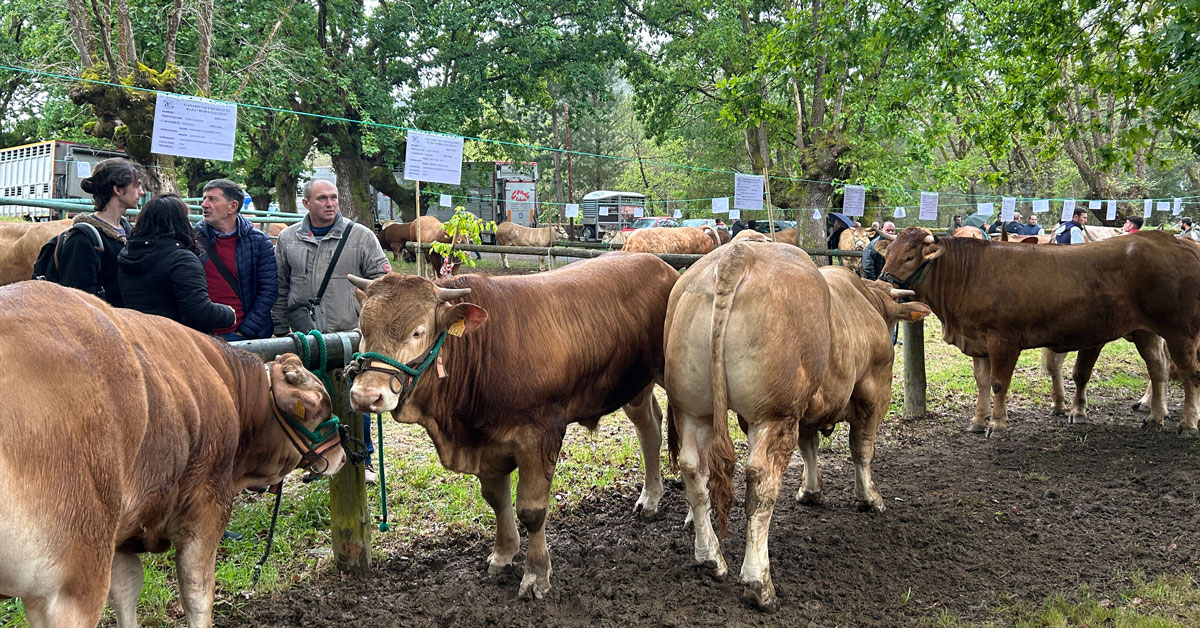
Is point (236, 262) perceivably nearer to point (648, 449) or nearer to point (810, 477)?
point (648, 449)

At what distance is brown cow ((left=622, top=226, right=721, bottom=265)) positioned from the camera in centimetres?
1692

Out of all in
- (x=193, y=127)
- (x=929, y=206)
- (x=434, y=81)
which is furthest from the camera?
(x=434, y=81)

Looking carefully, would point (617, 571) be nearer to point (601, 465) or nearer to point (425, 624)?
point (425, 624)

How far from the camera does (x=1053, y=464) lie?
5996 mm

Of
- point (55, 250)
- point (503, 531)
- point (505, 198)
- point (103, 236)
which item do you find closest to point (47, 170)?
point (505, 198)

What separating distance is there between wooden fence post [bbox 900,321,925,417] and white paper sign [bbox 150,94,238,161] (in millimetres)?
6321

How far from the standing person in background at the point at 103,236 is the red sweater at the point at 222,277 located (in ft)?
2.57

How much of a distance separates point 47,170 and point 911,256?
19143mm

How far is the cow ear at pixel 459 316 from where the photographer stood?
131 inches

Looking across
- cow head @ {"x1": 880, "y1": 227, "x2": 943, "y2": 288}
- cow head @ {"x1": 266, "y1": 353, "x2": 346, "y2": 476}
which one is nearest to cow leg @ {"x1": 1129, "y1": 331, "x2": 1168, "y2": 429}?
cow head @ {"x1": 880, "y1": 227, "x2": 943, "y2": 288}

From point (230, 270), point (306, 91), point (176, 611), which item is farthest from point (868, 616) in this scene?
point (306, 91)

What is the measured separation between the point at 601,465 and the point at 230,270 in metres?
2.91

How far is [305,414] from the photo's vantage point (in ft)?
10.2

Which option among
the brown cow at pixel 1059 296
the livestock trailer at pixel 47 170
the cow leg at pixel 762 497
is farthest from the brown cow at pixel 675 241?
the cow leg at pixel 762 497
